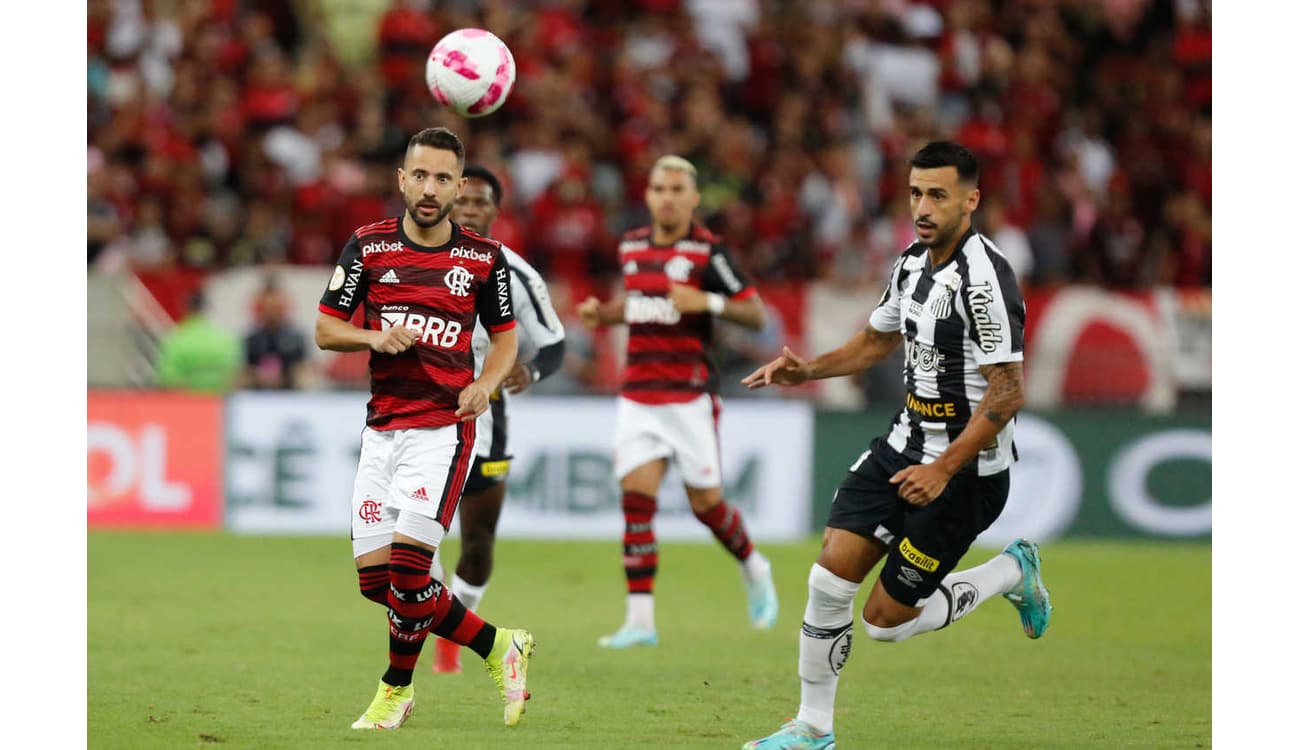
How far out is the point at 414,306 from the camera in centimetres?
752

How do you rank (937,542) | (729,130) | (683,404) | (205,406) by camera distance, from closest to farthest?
(937,542) → (683,404) → (205,406) → (729,130)

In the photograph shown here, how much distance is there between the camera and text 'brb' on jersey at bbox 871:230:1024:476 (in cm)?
714

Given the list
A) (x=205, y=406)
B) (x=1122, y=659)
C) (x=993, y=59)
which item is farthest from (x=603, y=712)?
(x=993, y=59)

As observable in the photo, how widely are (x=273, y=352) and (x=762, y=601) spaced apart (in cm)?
710

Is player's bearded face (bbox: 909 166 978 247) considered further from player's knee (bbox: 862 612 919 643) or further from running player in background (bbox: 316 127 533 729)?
running player in background (bbox: 316 127 533 729)

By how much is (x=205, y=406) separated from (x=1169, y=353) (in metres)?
9.62

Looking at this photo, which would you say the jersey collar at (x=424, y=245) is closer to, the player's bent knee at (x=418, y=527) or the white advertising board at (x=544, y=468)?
the player's bent knee at (x=418, y=527)

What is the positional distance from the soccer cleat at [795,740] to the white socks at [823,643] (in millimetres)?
33

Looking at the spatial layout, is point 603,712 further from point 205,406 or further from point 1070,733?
point 205,406

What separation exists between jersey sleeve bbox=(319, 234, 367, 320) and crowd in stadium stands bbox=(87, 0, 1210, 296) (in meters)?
10.9

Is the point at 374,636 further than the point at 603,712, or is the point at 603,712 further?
the point at 374,636

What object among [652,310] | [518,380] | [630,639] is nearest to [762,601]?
[630,639]

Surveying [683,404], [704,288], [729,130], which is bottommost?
[683,404]

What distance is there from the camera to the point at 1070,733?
310 inches
